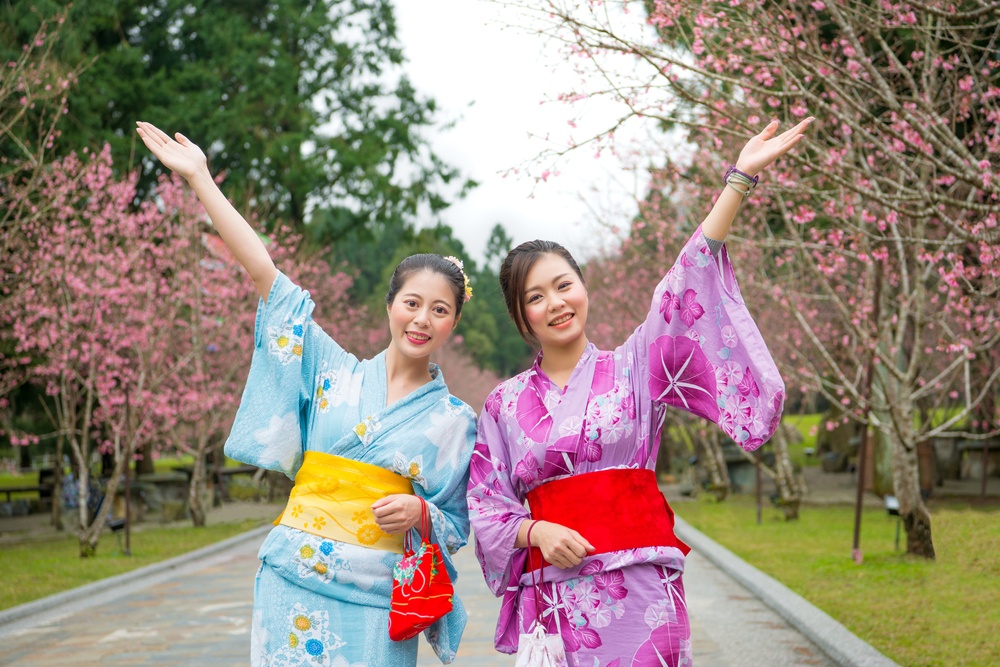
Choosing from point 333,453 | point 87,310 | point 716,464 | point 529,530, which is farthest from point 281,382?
point 716,464

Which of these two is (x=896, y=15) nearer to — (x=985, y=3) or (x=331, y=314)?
(x=985, y=3)

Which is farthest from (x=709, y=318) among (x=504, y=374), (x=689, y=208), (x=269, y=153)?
(x=504, y=374)

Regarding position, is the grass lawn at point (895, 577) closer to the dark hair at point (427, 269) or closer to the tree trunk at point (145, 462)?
the dark hair at point (427, 269)

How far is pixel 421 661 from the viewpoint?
261 inches

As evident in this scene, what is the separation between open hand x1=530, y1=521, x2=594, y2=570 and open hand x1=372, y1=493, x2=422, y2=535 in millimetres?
395

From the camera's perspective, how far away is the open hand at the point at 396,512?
3014mm

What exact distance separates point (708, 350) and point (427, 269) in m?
0.98

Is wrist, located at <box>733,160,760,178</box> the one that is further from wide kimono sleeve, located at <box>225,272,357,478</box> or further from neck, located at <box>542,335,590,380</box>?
wide kimono sleeve, located at <box>225,272,357,478</box>

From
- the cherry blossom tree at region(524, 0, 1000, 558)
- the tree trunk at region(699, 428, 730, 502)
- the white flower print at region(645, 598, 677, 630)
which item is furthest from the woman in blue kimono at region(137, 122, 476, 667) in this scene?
the tree trunk at region(699, 428, 730, 502)

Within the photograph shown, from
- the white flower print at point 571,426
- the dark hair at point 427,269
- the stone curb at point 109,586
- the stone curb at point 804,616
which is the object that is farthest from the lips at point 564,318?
the stone curb at point 109,586

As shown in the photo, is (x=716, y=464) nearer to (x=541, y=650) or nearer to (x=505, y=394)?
(x=505, y=394)

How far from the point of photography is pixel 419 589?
307cm

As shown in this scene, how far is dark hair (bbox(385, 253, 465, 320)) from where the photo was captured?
3.44m

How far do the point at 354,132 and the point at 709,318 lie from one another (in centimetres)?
2315
